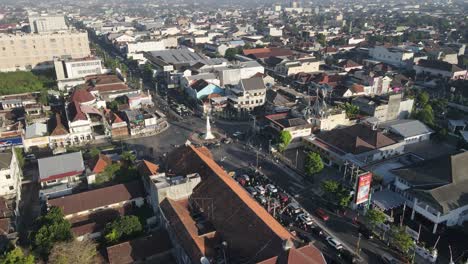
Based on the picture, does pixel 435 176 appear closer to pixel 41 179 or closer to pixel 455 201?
pixel 455 201

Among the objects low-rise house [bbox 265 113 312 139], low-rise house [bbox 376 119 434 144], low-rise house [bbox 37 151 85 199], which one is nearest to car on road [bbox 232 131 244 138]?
low-rise house [bbox 265 113 312 139]

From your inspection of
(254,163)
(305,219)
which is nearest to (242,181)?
(254,163)

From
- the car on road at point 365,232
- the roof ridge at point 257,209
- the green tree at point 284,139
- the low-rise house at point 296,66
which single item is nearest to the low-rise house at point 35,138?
the roof ridge at point 257,209

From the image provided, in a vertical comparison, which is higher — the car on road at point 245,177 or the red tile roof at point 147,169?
the red tile roof at point 147,169

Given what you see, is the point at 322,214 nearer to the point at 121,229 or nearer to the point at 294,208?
the point at 294,208

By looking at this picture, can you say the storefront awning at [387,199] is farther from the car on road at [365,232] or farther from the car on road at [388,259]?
the car on road at [388,259]

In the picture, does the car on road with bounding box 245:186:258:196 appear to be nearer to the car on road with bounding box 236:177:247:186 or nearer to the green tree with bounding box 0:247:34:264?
the car on road with bounding box 236:177:247:186
